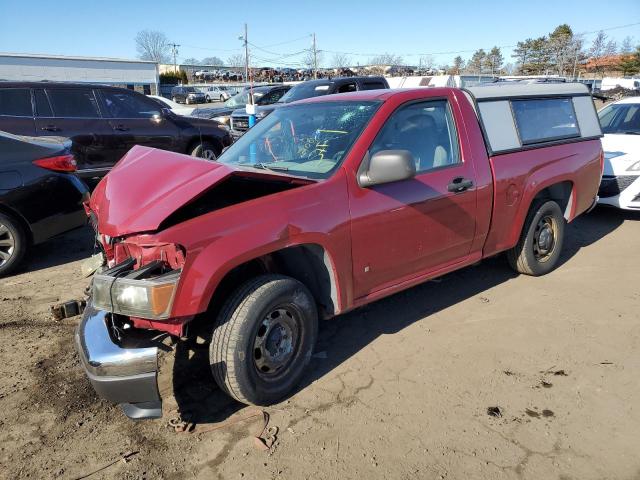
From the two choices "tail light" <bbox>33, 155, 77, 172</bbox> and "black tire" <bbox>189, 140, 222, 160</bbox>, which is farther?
"black tire" <bbox>189, 140, 222, 160</bbox>

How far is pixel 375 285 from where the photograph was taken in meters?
3.40

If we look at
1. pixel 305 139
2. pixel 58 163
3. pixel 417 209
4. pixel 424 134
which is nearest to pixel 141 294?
pixel 305 139

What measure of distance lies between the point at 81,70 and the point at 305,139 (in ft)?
165

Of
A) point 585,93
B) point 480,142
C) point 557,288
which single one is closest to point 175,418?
point 480,142

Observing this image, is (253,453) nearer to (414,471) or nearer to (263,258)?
(414,471)

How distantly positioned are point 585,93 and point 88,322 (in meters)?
5.23

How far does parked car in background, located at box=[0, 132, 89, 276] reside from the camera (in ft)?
15.9

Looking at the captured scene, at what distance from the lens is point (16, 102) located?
7.20 m

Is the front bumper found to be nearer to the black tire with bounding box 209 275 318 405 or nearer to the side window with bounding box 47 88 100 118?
the black tire with bounding box 209 275 318 405

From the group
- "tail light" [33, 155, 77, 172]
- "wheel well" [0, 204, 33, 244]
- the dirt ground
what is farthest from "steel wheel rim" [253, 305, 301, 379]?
"tail light" [33, 155, 77, 172]

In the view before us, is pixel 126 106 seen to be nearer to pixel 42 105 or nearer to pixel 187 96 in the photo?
pixel 42 105

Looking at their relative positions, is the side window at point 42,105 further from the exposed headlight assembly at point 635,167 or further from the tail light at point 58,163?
the exposed headlight assembly at point 635,167

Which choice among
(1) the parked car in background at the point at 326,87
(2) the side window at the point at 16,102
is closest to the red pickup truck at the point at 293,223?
(2) the side window at the point at 16,102

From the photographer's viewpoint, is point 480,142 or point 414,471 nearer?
point 414,471
